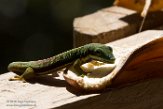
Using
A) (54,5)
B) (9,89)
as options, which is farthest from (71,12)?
(9,89)

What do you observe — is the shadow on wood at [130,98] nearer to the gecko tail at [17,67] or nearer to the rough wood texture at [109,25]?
the gecko tail at [17,67]

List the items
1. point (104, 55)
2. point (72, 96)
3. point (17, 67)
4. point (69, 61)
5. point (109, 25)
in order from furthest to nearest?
1. point (109, 25)
2. point (17, 67)
3. point (69, 61)
4. point (104, 55)
5. point (72, 96)

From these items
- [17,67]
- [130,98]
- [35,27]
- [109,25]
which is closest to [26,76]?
[17,67]

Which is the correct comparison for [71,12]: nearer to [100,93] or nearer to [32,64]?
[32,64]

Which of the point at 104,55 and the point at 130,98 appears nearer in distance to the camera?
the point at 130,98

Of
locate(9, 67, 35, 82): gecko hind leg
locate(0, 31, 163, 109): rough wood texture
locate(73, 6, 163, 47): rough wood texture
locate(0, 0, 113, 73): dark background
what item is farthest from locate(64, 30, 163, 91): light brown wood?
locate(0, 0, 113, 73): dark background

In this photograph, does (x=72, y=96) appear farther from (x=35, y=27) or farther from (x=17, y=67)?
(x=35, y=27)
